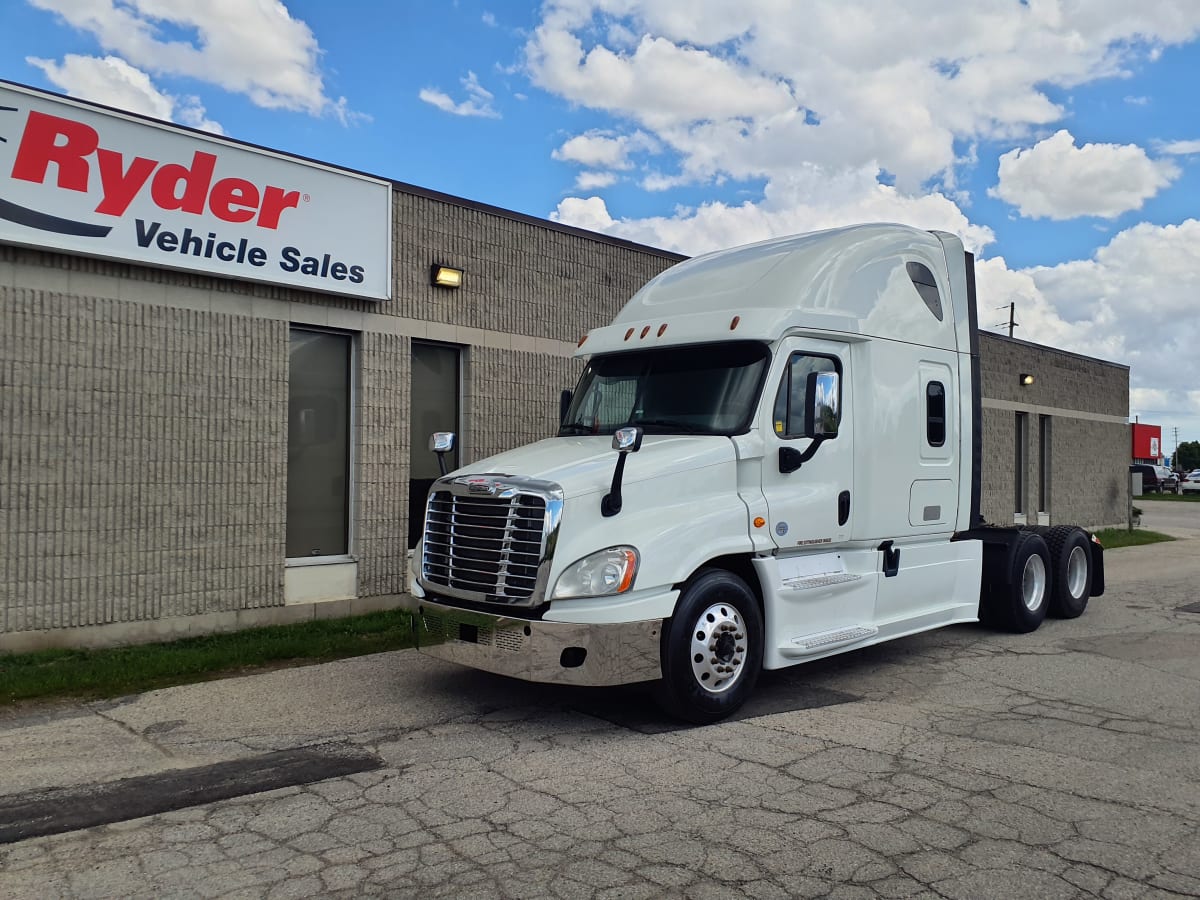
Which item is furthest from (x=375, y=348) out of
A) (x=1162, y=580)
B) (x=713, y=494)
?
(x=1162, y=580)

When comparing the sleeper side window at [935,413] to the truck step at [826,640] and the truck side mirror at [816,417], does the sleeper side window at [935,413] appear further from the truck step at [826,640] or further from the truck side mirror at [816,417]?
the truck step at [826,640]

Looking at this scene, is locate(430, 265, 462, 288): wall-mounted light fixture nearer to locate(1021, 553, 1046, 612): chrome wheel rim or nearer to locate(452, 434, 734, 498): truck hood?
A: locate(452, 434, 734, 498): truck hood

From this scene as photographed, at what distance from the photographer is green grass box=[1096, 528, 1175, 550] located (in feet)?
67.3

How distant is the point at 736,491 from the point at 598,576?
4.27 ft

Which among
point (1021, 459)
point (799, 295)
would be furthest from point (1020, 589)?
point (1021, 459)

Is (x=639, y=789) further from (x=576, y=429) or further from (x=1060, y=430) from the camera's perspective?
(x=1060, y=430)

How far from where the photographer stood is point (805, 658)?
6988 mm

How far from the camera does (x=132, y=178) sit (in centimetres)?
882

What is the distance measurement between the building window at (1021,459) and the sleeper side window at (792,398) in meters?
16.1

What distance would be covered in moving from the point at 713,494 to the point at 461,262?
20.1ft

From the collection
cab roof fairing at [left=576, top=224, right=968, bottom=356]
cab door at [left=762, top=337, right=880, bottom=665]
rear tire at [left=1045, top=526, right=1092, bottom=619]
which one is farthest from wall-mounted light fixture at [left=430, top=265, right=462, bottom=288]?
rear tire at [left=1045, top=526, right=1092, bottom=619]

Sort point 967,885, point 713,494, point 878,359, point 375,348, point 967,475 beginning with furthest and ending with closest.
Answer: point 375,348 → point 967,475 → point 878,359 → point 713,494 → point 967,885

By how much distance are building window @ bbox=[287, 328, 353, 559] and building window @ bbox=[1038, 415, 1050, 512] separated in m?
17.1

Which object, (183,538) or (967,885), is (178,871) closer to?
(967,885)
